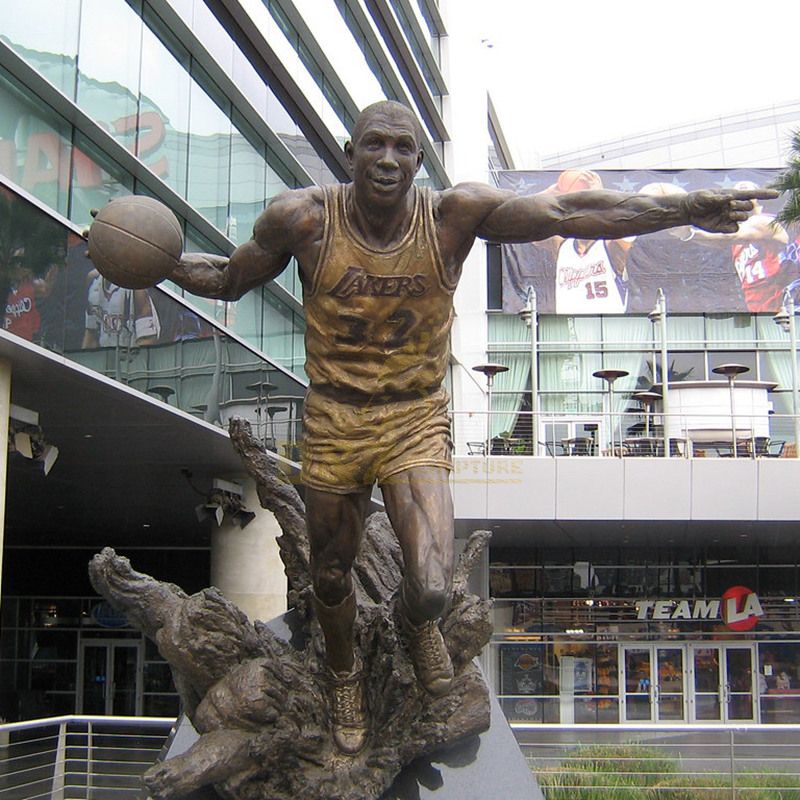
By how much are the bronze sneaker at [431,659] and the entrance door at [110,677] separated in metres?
22.3

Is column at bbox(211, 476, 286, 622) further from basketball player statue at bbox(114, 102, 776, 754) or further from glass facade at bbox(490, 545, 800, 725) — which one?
basketball player statue at bbox(114, 102, 776, 754)

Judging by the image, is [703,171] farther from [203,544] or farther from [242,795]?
[242,795]

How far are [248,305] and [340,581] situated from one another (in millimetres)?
12628

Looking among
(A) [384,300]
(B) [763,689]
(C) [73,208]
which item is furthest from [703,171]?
(A) [384,300]

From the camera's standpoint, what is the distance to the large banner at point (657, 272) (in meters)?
34.2

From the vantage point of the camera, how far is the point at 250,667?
538 cm

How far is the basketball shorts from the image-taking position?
4.99m

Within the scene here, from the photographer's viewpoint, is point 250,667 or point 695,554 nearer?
point 250,667

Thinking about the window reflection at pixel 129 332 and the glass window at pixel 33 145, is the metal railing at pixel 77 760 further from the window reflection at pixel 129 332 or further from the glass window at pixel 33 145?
the glass window at pixel 33 145

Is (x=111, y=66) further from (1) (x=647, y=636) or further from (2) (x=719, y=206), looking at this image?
(1) (x=647, y=636)

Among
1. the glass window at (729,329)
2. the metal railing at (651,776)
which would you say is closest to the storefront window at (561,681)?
the glass window at (729,329)

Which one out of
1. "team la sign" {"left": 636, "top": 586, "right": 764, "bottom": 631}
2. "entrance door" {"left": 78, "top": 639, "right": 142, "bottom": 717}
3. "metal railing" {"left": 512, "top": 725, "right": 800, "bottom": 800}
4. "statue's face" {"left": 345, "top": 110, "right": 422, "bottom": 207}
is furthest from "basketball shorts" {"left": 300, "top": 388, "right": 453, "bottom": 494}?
"team la sign" {"left": 636, "top": 586, "right": 764, "bottom": 631}

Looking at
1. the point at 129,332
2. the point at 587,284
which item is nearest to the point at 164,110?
the point at 129,332

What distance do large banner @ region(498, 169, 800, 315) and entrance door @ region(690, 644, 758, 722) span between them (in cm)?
1064
